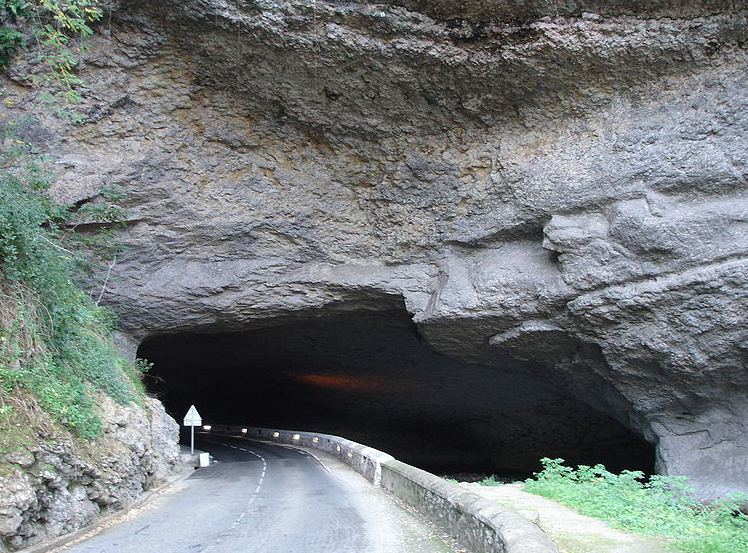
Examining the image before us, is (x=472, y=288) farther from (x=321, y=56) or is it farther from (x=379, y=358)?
(x=379, y=358)

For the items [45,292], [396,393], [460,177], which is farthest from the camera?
[396,393]

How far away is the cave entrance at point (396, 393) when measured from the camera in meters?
20.3

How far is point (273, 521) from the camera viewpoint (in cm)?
847

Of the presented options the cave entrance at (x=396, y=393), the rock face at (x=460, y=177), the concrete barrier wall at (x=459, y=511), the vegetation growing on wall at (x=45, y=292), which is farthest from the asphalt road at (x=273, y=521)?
the cave entrance at (x=396, y=393)

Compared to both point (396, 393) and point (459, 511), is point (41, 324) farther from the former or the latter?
point (396, 393)

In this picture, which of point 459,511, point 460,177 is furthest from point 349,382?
point 459,511

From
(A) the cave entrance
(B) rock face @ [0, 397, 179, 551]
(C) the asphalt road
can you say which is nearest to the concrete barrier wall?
(C) the asphalt road

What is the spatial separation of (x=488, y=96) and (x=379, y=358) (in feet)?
37.1

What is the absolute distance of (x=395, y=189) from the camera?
1391cm

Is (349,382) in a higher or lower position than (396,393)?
higher

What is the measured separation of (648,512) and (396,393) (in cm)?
1834

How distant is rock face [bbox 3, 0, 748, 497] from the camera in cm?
1151

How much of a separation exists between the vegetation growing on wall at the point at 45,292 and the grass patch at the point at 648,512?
6.81 meters

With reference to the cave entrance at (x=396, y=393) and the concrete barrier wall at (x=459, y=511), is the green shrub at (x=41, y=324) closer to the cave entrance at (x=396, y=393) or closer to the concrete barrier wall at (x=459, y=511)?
the concrete barrier wall at (x=459, y=511)
